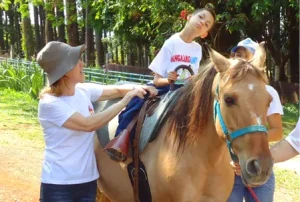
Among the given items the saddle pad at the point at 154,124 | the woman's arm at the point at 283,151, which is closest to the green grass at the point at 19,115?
the saddle pad at the point at 154,124

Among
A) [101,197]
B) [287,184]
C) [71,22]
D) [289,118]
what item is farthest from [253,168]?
[71,22]

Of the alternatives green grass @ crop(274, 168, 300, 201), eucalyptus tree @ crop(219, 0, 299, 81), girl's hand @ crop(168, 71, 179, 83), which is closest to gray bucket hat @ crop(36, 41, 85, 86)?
girl's hand @ crop(168, 71, 179, 83)

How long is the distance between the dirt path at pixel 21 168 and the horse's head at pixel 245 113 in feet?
11.3

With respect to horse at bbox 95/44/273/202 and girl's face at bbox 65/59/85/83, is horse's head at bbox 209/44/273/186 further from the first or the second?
girl's face at bbox 65/59/85/83

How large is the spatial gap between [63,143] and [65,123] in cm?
18

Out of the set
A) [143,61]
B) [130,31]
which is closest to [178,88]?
[130,31]

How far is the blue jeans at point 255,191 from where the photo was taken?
3.50 metres

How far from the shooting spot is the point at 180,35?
3.86 m

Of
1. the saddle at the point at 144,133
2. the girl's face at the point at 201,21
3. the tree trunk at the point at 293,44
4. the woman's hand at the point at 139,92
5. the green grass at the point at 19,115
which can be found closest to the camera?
the woman's hand at the point at 139,92

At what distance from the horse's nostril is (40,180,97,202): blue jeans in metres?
1.20

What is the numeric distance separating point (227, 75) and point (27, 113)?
34.4ft

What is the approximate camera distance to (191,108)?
3133 millimetres

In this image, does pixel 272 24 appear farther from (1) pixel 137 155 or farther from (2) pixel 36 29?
(2) pixel 36 29

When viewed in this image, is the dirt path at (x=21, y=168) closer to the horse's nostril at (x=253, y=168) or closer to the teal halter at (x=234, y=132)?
the teal halter at (x=234, y=132)
